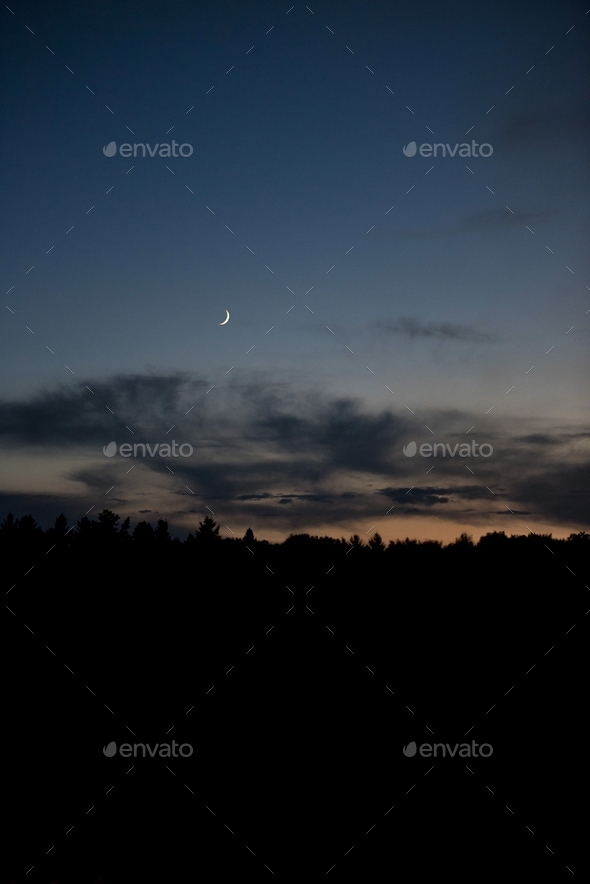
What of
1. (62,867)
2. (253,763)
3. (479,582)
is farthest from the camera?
(479,582)

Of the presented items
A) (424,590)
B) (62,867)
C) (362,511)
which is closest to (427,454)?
(362,511)

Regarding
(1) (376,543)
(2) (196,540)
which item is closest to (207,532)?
(2) (196,540)

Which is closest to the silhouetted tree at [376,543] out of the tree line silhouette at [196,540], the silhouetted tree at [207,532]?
the tree line silhouette at [196,540]

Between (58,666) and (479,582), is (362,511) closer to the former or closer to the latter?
(479,582)

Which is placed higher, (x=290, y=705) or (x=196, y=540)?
(x=196, y=540)

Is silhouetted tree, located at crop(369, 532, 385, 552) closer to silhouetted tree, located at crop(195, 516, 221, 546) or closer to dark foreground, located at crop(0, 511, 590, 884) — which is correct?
dark foreground, located at crop(0, 511, 590, 884)

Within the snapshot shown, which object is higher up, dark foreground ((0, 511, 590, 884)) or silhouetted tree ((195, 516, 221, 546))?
silhouetted tree ((195, 516, 221, 546))

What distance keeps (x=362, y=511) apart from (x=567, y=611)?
1189 mm

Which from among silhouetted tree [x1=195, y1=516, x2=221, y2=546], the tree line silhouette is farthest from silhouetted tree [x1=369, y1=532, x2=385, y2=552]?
silhouetted tree [x1=195, y1=516, x2=221, y2=546]

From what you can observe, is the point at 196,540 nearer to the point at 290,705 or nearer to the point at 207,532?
the point at 207,532

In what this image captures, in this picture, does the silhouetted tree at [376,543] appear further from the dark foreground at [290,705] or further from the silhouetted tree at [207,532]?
the silhouetted tree at [207,532]

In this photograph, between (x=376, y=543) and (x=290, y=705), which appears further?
(x=376, y=543)

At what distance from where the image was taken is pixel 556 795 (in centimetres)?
331

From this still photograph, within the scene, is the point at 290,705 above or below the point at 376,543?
below
